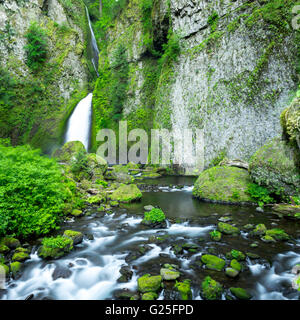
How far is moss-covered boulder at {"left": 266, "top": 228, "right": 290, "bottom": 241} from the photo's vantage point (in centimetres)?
560

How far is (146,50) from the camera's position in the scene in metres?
24.3

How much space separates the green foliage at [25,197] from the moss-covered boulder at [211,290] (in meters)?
4.29

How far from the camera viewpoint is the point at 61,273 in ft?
14.6

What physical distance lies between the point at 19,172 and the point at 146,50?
75.4 ft

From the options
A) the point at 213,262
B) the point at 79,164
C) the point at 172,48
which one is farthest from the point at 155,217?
the point at 172,48

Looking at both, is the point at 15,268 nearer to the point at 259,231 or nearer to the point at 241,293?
the point at 241,293

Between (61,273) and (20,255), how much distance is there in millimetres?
1091

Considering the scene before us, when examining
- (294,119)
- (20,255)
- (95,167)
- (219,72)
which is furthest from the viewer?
(219,72)

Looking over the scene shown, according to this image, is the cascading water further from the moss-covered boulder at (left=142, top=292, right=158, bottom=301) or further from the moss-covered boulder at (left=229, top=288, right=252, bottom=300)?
the moss-covered boulder at (left=229, top=288, right=252, bottom=300)

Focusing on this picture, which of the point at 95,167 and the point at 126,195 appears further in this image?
the point at 95,167

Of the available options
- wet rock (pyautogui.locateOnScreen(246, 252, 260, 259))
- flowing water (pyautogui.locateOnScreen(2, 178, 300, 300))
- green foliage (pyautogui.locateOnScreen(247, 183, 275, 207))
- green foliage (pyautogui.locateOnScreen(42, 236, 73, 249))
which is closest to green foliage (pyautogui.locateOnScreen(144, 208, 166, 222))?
flowing water (pyautogui.locateOnScreen(2, 178, 300, 300))

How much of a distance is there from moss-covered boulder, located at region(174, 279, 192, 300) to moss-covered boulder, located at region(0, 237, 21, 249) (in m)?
3.90

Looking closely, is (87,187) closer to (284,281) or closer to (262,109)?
A: (284,281)

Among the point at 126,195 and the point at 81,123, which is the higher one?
the point at 81,123
